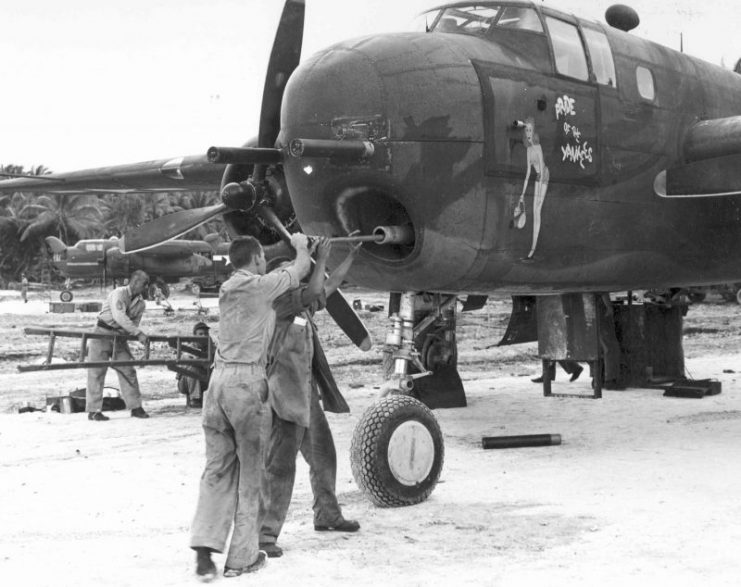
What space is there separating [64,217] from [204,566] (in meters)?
72.5

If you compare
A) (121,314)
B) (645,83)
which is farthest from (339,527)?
(121,314)

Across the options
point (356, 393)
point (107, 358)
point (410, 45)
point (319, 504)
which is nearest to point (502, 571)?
point (319, 504)

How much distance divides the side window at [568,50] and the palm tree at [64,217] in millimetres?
67579

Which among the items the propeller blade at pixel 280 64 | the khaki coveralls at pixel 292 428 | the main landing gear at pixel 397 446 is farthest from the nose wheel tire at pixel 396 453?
the propeller blade at pixel 280 64

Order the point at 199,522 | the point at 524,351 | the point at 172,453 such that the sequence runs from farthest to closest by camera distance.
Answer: the point at 524,351
the point at 172,453
the point at 199,522

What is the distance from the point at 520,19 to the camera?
8781 mm

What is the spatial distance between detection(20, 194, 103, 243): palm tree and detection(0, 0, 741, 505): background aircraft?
6663 cm

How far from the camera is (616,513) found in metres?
7.31

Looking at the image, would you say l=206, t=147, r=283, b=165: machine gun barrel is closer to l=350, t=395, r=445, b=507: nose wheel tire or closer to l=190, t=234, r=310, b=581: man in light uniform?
l=190, t=234, r=310, b=581: man in light uniform

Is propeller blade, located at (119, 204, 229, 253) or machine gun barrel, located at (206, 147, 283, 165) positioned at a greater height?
machine gun barrel, located at (206, 147, 283, 165)

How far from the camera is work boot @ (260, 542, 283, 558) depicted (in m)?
6.19

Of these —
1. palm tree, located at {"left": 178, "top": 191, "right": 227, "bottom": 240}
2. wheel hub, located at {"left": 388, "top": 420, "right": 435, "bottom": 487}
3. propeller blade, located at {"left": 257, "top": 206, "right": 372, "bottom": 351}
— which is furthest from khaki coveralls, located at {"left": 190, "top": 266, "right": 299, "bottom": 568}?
palm tree, located at {"left": 178, "top": 191, "right": 227, "bottom": 240}

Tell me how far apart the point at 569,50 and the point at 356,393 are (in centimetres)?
749

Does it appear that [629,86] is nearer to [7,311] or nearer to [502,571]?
[502,571]
